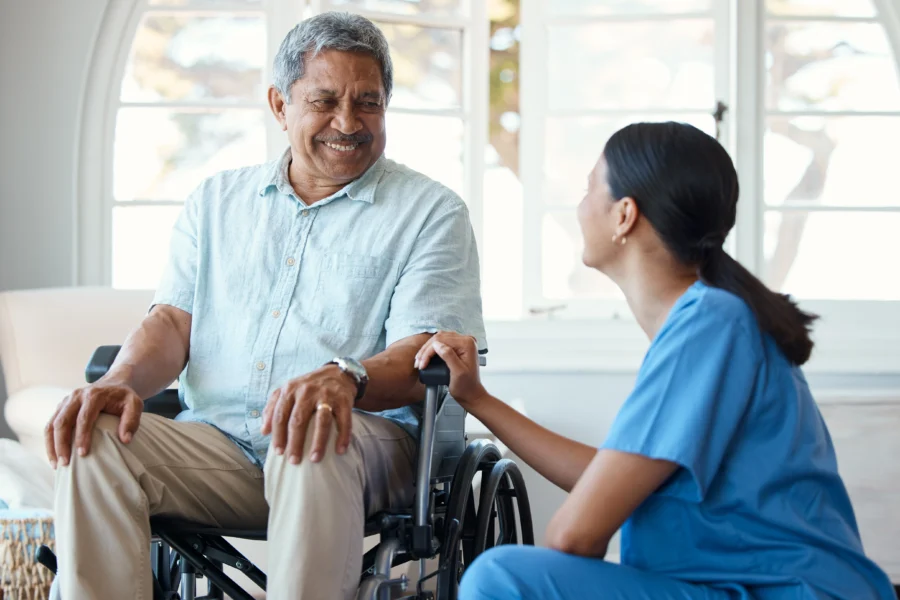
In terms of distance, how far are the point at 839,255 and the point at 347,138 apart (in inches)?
91.1

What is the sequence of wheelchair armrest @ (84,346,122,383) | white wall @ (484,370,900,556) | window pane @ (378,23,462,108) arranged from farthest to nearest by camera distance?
window pane @ (378,23,462,108)
white wall @ (484,370,900,556)
wheelchair armrest @ (84,346,122,383)

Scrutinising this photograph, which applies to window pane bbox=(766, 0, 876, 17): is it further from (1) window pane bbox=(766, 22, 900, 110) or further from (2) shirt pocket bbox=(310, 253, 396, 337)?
(2) shirt pocket bbox=(310, 253, 396, 337)

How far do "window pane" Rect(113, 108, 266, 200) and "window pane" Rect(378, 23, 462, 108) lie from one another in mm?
521

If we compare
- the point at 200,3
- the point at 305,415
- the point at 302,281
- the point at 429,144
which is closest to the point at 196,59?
the point at 200,3

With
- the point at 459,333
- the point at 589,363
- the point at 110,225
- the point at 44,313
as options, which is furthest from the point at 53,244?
the point at 459,333

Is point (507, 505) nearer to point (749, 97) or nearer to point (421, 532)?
point (421, 532)

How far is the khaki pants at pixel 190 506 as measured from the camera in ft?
4.94

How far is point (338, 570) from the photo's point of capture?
4.99 ft

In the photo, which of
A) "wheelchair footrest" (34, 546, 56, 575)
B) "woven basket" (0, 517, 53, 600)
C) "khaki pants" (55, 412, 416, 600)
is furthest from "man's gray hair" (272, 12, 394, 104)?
"woven basket" (0, 517, 53, 600)

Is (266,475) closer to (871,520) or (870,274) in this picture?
(871,520)

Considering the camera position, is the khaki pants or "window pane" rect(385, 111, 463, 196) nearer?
the khaki pants

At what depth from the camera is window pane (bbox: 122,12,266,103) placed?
365 cm

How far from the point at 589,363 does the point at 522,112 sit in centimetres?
92

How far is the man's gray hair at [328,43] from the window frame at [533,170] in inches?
62.3
